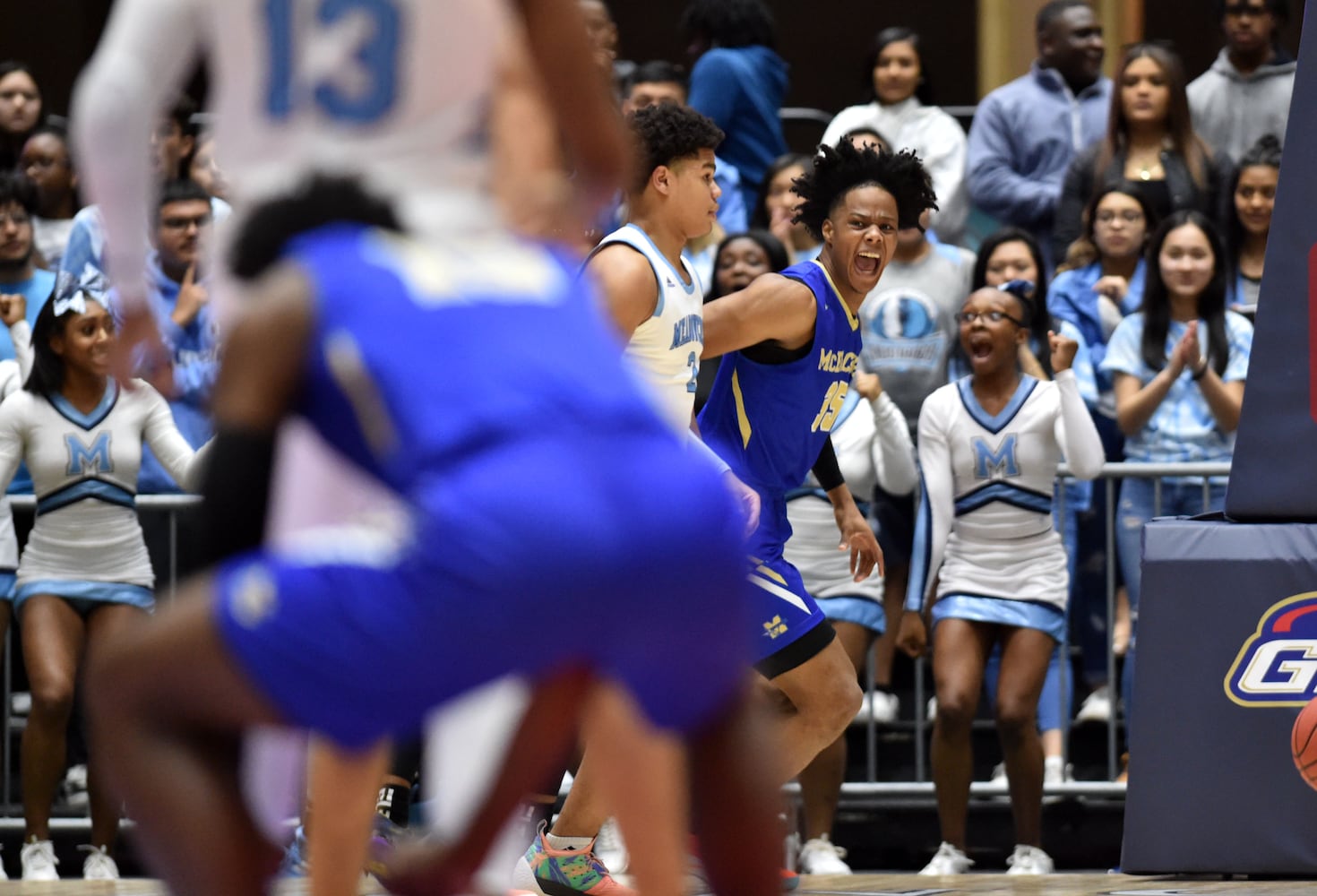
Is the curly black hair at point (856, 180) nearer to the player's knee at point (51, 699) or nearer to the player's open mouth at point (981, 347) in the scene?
the player's open mouth at point (981, 347)

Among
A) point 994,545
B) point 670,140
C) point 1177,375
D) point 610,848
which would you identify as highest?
point 670,140

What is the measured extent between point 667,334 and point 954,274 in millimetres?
2842

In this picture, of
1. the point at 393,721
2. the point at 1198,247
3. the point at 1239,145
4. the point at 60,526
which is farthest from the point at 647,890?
the point at 1239,145

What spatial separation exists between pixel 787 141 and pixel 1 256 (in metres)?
4.38

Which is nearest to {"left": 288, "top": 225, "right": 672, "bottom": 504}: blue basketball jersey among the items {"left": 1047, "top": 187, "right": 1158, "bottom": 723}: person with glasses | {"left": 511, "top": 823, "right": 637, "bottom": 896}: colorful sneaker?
{"left": 511, "top": 823, "right": 637, "bottom": 896}: colorful sneaker

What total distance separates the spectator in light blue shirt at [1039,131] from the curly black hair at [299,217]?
6.07 metres

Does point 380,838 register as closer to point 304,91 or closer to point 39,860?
point 304,91

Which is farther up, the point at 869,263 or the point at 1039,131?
the point at 1039,131

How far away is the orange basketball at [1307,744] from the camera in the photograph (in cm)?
534

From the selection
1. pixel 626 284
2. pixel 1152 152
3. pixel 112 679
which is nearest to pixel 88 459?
pixel 626 284

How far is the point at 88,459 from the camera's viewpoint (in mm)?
6773

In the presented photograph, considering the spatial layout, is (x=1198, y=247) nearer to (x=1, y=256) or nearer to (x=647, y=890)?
(x=1, y=256)

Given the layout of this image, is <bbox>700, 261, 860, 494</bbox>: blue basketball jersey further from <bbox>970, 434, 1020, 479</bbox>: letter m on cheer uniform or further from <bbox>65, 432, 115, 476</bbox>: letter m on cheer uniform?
<bbox>65, 432, 115, 476</bbox>: letter m on cheer uniform

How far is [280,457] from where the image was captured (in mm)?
2377
